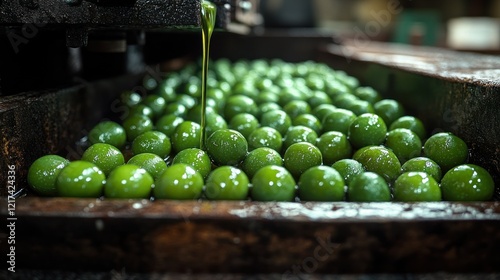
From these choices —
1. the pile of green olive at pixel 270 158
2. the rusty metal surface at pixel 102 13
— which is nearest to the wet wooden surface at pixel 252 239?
the pile of green olive at pixel 270 158

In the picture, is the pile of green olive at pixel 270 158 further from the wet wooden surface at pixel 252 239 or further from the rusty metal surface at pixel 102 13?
the rusty metal surface at pixel 102 13

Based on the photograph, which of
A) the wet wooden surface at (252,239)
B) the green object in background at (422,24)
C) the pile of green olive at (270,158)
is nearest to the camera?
the wet wooden surface at (252,239)

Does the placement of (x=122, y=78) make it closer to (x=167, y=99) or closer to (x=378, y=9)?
(x=167, y=99)

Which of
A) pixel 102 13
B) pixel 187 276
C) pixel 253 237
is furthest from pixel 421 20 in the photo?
pixel 187 276

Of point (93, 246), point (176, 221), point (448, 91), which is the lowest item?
point (93, 246)

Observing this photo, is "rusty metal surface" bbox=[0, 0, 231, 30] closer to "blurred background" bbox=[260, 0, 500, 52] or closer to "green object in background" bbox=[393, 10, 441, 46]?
"blurred background" bbox=[260, 0, 500, 52]

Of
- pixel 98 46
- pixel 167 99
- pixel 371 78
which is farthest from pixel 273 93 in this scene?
pixel 98 46
